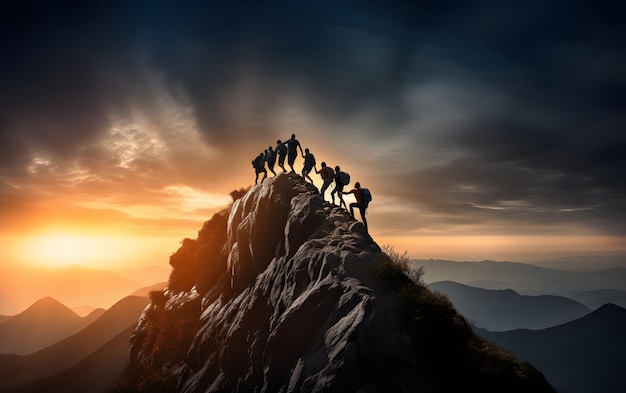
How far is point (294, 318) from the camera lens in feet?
58.3

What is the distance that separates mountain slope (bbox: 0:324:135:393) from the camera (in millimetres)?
87438

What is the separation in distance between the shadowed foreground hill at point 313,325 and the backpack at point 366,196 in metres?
1.71

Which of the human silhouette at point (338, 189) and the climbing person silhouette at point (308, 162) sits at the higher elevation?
the climbing person silhouette at point (308, 162)

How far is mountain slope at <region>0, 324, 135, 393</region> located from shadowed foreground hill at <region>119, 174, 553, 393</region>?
68551 millimetres

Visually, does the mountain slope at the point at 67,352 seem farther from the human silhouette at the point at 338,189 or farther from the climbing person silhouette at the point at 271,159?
the human silhouette at the point at 338,189

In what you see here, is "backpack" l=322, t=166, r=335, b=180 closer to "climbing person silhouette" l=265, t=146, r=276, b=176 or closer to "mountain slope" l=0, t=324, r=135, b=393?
"climbing person silhouette" l=265, t=146, r=276, b=176

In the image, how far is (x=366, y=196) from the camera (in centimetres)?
2303

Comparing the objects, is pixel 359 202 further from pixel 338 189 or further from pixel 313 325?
pixel 313 325

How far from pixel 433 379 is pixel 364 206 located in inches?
448

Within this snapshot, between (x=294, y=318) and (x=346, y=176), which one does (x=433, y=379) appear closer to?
(x=294, y=318)

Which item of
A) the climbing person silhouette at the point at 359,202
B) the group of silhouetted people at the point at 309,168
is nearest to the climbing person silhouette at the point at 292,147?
the group of silhouetted people at the point at 309,168

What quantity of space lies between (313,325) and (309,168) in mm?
15841

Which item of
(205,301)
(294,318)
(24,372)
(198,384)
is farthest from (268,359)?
(24,372)

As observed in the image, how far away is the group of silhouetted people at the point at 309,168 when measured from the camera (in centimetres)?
2328
